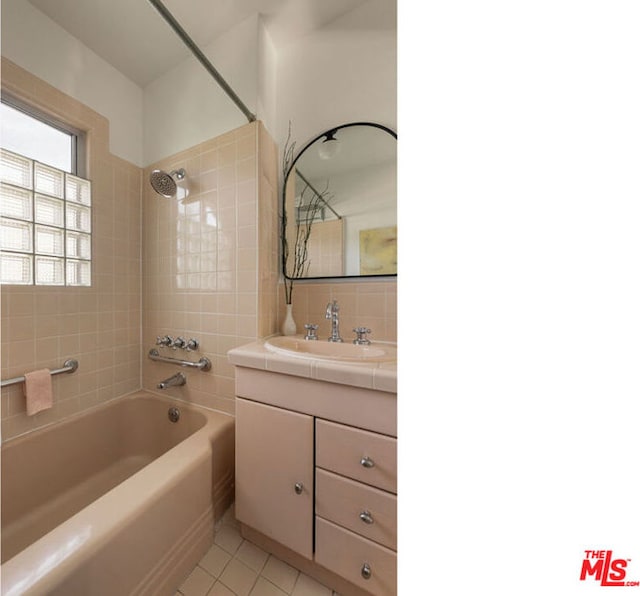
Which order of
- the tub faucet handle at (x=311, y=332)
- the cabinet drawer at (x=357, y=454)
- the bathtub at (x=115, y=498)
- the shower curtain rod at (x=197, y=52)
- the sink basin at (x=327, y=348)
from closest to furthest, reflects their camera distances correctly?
the bathtub at (x=115, y=498) < the cabinet drawer at (x=357, y=454) < the shower curtain rod at (x=197, y=52) < the sink basin at (x=327, y=348) < the tub faucet handle at (x=311, y=332)

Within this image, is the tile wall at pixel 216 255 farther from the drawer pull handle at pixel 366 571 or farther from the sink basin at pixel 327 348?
the drawer pull handle at pixel 366 571

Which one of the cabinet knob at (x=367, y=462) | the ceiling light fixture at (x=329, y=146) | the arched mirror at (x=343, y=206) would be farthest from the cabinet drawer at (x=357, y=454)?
the ceiling light fixture at (x=329, y=146)

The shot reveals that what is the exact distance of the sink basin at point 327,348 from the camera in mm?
912

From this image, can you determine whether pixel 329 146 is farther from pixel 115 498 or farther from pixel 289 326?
pixel 115 498

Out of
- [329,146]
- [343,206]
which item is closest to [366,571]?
[343,206]

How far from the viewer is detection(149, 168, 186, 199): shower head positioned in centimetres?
121

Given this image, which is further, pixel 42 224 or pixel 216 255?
pixel 216 255

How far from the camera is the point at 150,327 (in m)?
1.50

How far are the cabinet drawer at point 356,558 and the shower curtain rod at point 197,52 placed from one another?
1.65 metres

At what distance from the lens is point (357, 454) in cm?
72

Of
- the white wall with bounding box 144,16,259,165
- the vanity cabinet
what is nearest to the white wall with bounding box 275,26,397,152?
the white wall with bounding box 144,16,259,165

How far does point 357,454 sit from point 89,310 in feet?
4.86
